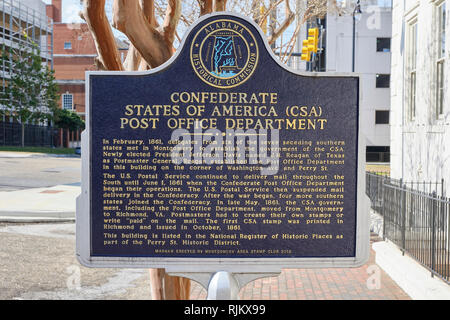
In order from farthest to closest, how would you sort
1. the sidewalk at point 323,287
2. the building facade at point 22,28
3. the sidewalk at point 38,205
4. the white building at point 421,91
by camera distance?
1. the building facade at point 22,28
2. the sidewalk at point 38,205
3. the white building at point 421,91
4. the sidewalk at point 323,287

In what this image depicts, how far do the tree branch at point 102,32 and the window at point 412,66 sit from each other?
966cm

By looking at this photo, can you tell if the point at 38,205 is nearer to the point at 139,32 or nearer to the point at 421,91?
the point at 139,32

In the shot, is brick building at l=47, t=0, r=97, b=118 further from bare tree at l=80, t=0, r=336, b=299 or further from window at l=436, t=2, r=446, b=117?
bare tree at l=80, t=0, r=336, b=299

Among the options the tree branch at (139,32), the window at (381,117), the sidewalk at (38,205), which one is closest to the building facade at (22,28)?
the window at (381,117)

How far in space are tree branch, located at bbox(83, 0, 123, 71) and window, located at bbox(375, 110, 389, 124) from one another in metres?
42.0

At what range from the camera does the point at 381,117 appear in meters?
44.3

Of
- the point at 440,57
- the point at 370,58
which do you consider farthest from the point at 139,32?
the point at 370,58

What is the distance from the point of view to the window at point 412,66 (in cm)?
1259

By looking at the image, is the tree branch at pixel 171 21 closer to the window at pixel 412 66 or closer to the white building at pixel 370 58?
the window at pixel 412 66

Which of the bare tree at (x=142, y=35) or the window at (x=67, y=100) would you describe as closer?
the bare tree at (x=142, y=35)

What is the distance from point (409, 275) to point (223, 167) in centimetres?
516

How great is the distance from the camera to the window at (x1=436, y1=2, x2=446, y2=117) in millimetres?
10430

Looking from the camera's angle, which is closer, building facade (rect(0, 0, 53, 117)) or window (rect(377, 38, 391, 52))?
window (rect(377, 38, 391, 52))

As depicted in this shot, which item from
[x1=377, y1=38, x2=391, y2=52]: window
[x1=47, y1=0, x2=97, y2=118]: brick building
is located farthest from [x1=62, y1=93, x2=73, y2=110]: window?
[x1=377, y1=38, x2=391, y2=52]: window
